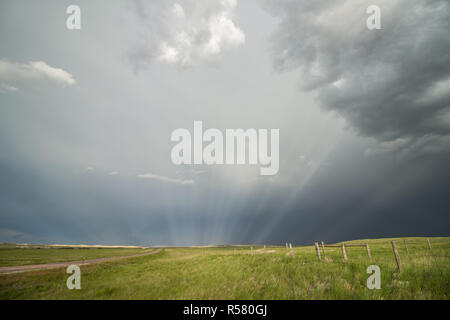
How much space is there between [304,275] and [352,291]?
332 centimetres

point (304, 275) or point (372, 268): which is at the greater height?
point (372, 268)
